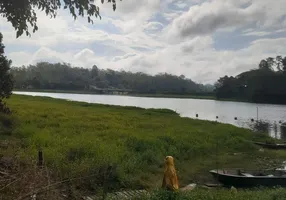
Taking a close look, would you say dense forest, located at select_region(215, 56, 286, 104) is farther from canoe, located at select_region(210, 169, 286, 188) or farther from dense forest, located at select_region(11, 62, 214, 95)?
canoe, located at select_region(210, 169, 286, 188)

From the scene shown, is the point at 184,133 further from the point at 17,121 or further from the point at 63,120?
the point at 17,121

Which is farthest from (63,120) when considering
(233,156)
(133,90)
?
(133,90)

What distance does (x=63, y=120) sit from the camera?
2255 centimetres

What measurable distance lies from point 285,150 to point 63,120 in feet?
52.9

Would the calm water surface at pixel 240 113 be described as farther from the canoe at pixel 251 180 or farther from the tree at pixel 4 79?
the tree at pixel 4 79

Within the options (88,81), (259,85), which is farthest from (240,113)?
(88,81)

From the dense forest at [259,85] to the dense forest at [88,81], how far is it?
71.2 ft

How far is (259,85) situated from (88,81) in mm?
80608

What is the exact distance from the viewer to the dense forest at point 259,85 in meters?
93.6


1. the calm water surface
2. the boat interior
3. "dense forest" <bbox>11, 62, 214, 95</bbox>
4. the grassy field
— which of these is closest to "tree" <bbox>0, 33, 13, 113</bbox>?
the grassy field

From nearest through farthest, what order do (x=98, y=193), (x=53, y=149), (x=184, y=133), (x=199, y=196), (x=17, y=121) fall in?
1. (x=199, y=196)
2. (x=98, y=193)
3. (x=53, y=149)
4. (x=17, y=121)
5. (x=184, y=133)

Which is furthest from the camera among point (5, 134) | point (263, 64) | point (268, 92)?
point (263, 64)

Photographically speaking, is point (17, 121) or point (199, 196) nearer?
point (199, 196)

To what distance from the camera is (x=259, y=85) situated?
96500 millimetres
